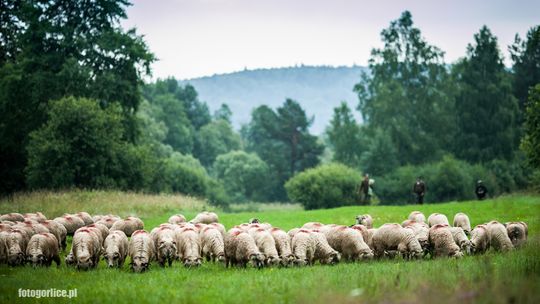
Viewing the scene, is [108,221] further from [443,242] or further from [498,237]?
[498,237]

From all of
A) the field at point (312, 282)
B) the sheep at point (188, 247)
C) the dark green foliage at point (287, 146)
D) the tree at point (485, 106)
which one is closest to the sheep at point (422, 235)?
the field at point (312, 282)

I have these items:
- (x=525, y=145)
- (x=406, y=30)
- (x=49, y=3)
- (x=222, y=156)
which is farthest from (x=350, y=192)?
(x=222, y=156)

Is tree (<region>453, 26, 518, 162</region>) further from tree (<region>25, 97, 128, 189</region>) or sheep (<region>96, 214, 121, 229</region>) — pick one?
sheep (<region>96, 214, 121, 229</region>)

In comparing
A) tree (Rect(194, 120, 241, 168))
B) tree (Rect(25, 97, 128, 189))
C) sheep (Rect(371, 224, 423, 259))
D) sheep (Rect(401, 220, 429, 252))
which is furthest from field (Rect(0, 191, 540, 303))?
tree (Rect(194, 120, 241, 168))

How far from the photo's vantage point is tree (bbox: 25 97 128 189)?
48.2 metres

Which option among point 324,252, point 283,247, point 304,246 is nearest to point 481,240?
point 324,252

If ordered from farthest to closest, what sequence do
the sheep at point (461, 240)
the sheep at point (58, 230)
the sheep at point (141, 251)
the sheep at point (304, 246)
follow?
the sheep at point (58, 230) → the sheep at point (461, 240) → the sheep at point (304, 246) → the sheep at point (141, 251)

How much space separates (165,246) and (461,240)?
947 cm

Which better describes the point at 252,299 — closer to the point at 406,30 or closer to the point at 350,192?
the point at 350,192

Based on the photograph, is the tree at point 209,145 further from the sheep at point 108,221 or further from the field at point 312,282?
the field at point 312,282

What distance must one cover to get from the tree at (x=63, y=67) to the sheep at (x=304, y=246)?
38.5 m

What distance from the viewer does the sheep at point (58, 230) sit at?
23520mm

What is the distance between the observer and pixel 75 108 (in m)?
48.6

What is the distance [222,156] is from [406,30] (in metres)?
47.2
